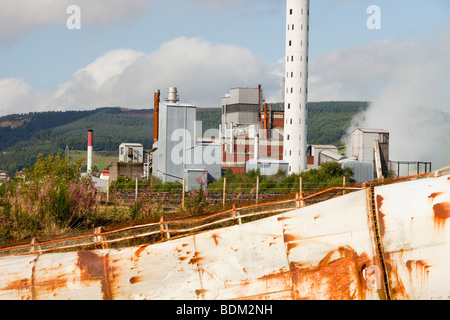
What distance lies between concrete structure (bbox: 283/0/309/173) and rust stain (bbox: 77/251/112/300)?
61412 mm

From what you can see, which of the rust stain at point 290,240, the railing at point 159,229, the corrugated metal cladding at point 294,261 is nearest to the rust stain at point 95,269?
the corrugated metal cladding at point 294,261

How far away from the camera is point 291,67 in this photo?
68.7m

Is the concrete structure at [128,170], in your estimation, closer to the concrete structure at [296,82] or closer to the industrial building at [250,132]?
the industrial building at [250,132]

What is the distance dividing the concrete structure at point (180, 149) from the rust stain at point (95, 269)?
4075 centimetres

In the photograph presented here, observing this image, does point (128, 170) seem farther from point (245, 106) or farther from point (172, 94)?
point (245, 106)

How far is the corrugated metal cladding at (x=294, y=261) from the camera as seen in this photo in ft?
25.3

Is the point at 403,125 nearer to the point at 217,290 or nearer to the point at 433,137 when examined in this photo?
the point at 433,137

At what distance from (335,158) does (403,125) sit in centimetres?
5315

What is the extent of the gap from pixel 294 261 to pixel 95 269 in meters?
3.29

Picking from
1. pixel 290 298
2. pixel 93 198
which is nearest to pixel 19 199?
pixel 93 198

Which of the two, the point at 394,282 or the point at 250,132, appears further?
the point at 250,132

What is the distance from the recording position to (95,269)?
8828mm

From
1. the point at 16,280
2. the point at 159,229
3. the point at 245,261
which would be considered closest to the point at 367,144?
the point at 159,229

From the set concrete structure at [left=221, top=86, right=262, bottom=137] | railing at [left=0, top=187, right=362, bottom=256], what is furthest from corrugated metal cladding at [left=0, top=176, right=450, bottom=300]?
concrete structure at [left=221, top=86, right=262, bottom=137]
